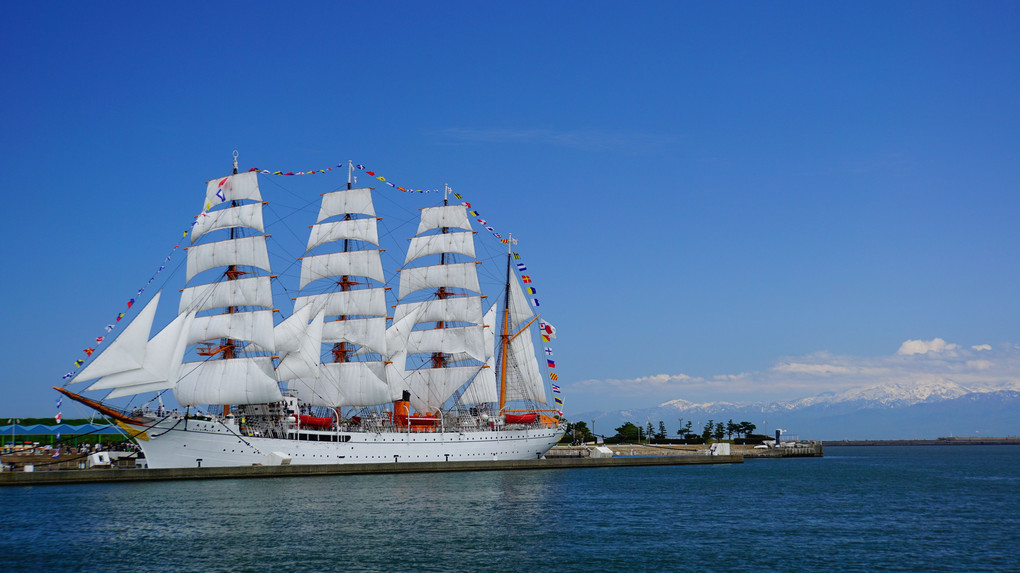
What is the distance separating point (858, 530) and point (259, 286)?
50.8 meters

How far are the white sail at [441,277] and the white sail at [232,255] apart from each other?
17276mm

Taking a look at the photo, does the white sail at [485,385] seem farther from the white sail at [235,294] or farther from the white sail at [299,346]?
the white sail at [235,294]

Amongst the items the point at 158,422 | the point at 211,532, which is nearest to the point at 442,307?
the point at 158,422

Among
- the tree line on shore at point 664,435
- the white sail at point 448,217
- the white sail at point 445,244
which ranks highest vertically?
the white sail at point 448,217

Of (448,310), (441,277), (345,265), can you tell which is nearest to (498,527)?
(448,310)

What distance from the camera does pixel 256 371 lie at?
66.0 metres

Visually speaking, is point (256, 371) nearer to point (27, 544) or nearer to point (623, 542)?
point (27, 544)

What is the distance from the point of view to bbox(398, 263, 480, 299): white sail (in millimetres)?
83812

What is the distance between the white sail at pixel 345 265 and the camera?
8019cm

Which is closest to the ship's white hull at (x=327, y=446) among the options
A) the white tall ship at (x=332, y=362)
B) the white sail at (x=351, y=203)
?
the white tall ship at (x=332, y=362)

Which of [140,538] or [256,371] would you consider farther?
[256,371]

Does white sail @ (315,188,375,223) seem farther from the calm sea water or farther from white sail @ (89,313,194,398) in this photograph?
the calm sea water

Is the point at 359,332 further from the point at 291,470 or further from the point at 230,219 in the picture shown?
the point at 291,470

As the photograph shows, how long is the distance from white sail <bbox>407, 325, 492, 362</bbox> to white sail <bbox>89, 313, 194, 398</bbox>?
26.1 m
